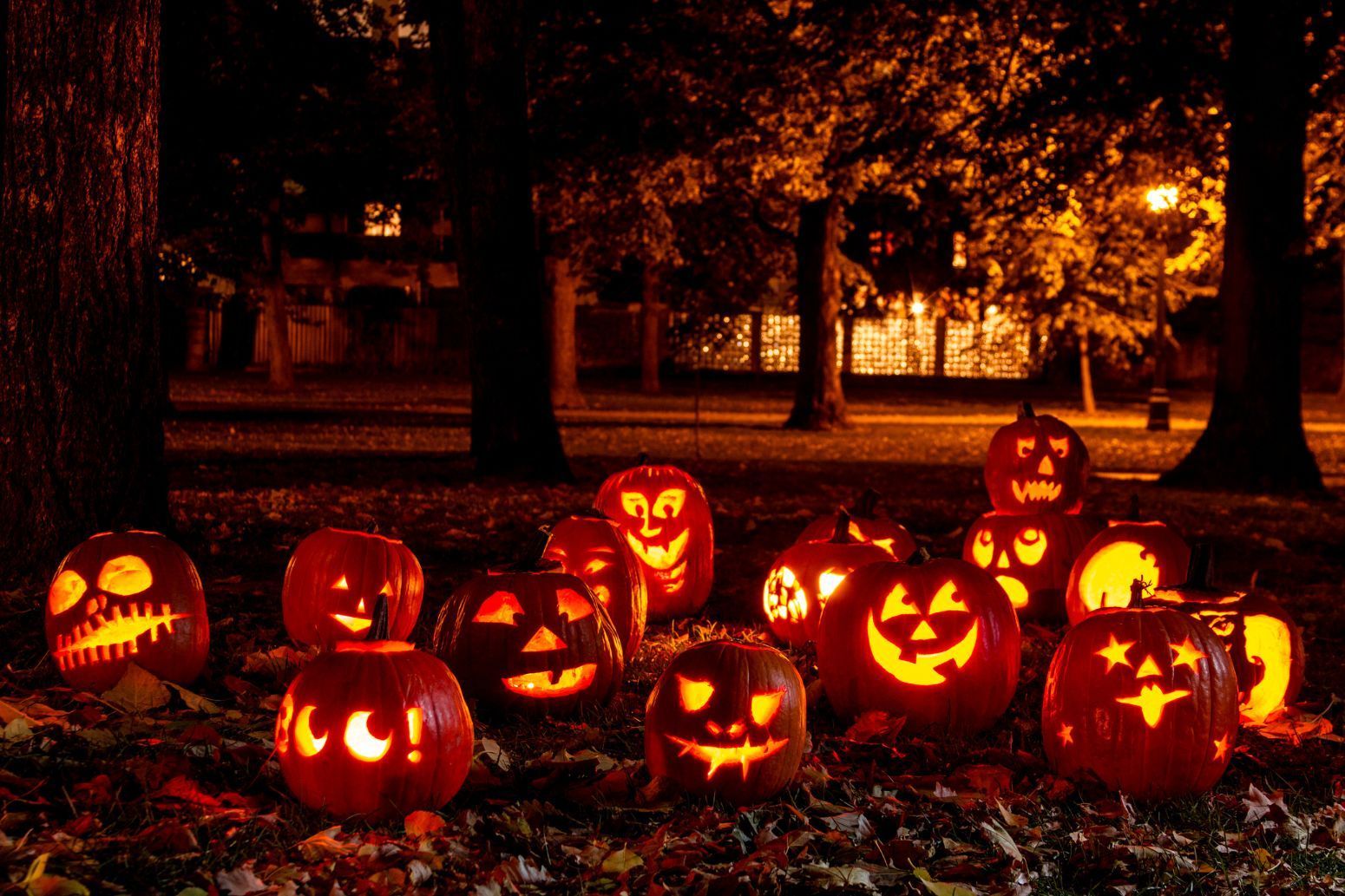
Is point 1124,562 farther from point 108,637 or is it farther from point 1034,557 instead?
point 108,637

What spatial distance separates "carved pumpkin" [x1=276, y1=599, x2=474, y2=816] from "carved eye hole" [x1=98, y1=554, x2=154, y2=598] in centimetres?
137

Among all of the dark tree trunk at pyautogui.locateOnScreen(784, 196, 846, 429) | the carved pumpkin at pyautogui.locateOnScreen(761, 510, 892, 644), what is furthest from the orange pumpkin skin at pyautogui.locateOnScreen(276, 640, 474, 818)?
the dark tree trunk at pyautogui.locateOnScreen(784, 196, 846, 429)

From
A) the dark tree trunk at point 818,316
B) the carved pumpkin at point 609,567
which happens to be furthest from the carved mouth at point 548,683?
the dark tree trunk at point 818,316

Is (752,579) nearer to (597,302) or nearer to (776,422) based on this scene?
(776,422)

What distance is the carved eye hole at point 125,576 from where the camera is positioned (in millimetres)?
4996

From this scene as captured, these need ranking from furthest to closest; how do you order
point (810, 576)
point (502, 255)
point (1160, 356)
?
point (1160, 356) < point (502, 255) < point (810, 576)

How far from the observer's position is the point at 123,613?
4.95m

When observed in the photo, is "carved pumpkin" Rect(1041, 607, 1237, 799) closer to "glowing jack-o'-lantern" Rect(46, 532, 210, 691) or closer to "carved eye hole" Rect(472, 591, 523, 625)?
"carved eye hole" Rect(472, 591, 523, 625)

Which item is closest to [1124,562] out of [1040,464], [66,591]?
[1040,464]

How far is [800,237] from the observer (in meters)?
24.2

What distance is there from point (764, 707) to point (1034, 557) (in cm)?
312

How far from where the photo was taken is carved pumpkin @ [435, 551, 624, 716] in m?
4.84

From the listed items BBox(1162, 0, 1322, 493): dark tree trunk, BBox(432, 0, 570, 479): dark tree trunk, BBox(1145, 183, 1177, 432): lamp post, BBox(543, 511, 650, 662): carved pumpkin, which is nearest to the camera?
BBox(543, 511, 650, 662): carved pumpkin

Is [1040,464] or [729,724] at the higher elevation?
[1040,464]
